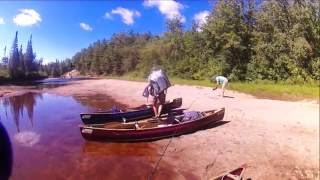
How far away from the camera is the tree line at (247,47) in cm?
3042

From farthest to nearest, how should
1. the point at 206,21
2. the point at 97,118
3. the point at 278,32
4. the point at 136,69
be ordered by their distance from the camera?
the point at 136,69
the point at 206,21
the point at 278,32
the point at 97,118

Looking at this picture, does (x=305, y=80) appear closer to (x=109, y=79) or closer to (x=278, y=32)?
(x=278, y=32)

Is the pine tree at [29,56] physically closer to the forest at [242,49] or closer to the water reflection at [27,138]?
the forest at [242,49]

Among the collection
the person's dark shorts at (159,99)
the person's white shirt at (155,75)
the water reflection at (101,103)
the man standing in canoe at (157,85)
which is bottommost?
the water reflection at (101,103)

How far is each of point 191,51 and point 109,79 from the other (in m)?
14.2

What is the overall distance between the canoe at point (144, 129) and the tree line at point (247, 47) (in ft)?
64.1

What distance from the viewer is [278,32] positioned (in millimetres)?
32219

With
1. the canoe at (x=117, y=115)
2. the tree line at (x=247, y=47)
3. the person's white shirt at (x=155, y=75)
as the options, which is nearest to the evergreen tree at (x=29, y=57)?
the canoe at (x=117, y=115)

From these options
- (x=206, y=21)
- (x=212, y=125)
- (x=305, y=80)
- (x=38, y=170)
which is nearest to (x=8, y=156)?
(x=38, y=170)

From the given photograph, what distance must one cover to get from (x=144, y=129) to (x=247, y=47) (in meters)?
26.7

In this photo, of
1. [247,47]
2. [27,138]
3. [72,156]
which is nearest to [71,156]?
[72,156]

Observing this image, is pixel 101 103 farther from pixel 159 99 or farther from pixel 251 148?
pixel 251 148

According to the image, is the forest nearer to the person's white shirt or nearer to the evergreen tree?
the evergreen tree

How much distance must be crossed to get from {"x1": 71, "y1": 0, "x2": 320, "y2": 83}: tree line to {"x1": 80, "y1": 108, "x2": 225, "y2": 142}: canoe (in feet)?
64.1
